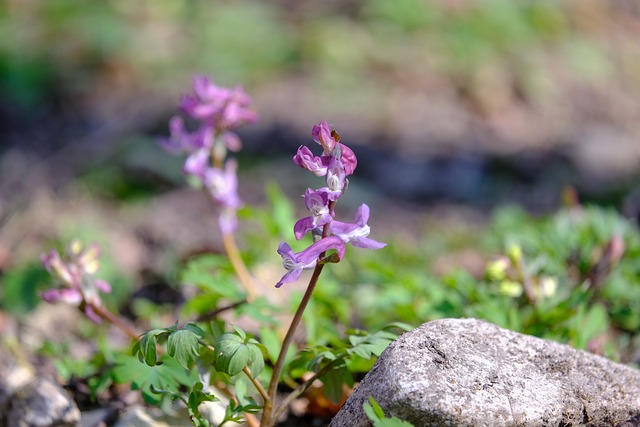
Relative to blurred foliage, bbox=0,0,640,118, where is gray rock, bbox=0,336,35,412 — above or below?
below

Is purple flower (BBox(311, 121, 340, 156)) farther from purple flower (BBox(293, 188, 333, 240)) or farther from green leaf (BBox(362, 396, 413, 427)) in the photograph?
green leaf (BBox(362, 396, 413, 427))

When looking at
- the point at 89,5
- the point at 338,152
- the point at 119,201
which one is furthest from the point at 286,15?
the point at 338,152

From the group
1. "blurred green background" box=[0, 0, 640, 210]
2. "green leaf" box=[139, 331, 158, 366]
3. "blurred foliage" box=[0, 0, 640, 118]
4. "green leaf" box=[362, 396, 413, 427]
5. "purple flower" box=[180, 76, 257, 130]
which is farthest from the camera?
"blurred foliage" box=[0, 0, 640, 118]

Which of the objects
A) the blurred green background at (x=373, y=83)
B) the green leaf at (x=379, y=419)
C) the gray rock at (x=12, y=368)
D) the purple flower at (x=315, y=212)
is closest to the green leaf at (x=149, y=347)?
the purple flower at (x=315, y=212)

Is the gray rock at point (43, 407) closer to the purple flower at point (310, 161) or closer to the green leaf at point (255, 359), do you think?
the green leaf at point (255, 359)

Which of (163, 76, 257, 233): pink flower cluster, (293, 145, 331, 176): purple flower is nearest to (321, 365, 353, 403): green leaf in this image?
→ (293, 145, 331, 176): purple flower

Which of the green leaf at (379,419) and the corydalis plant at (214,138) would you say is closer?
the green leaf at (379,419)

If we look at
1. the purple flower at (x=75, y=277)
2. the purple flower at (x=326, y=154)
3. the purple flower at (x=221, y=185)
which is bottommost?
the purple flower at (x=75, y=277)

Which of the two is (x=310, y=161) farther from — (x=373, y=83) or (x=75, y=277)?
(x=373, y=83)
